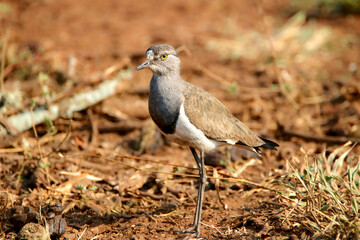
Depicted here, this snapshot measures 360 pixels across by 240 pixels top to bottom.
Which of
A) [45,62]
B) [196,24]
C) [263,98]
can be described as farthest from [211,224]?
[196,24]

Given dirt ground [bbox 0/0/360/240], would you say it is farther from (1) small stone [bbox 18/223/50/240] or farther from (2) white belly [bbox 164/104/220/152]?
(2) white belly [bbox 164/104/220/152]

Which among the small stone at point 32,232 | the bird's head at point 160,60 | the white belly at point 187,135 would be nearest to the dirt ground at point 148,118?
the small stone at point 32,232

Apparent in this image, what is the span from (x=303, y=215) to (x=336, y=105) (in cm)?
366

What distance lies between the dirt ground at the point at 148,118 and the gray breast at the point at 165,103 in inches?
15.5

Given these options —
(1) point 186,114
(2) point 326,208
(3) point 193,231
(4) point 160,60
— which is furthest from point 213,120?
(2) point 326,208

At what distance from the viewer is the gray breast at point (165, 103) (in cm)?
417

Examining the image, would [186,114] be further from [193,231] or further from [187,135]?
[193,231]

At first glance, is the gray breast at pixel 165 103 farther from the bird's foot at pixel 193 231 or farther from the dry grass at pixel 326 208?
the dry grass at pixel 326 208

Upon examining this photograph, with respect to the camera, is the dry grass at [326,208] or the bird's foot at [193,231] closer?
the dry grass at [326,208]

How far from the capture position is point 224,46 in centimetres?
868

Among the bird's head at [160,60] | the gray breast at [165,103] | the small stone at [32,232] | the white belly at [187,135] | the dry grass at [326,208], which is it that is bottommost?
the small stone at [32,232]

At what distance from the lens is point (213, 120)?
4.43 meters

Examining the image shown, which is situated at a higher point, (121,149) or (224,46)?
(224,46)

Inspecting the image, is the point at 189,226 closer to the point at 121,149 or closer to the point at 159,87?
the point at 159,87
